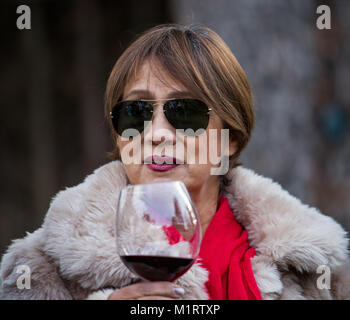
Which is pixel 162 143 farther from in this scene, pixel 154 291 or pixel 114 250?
pixel 154 291

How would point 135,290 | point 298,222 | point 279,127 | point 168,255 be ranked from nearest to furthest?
point 168,255
point 135,290
point 298,222
point 279,127

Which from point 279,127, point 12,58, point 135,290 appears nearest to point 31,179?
point 12,58

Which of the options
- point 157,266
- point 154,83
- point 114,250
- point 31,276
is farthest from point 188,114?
point 31,276

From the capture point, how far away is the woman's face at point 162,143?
1659mm

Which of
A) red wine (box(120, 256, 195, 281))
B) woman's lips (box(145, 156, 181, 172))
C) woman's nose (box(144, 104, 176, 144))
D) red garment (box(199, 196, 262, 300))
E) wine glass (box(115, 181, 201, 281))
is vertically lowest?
red garment (box(199, 196, 262, 300))

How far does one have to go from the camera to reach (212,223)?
184 centimetres

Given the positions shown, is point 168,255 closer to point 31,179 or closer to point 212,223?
point 212,223

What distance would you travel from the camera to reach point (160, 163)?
1.65 meters

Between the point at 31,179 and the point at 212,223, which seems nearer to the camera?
the point at 212,223

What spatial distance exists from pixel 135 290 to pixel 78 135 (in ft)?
14.2

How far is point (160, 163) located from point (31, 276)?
0.54m

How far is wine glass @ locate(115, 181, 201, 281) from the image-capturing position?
1.21m

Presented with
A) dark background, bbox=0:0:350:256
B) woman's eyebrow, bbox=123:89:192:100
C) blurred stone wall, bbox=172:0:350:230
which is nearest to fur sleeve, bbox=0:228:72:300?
woman's eyebrow, bbox=123:89:192:100

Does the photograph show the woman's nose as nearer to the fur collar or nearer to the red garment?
the fur collar
